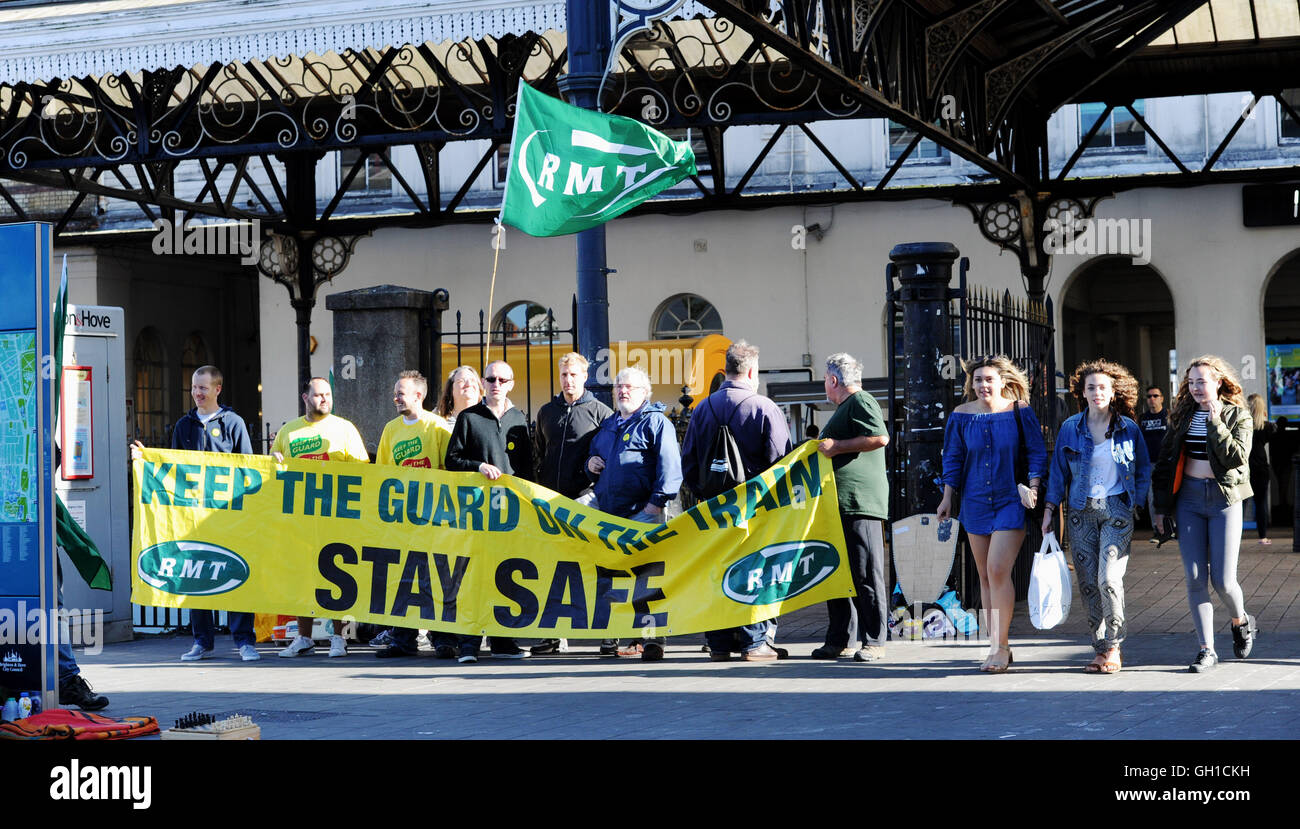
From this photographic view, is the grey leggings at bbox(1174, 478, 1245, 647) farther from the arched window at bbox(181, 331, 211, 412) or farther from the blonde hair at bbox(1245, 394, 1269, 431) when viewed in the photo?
the arched window at bbox(181, 331, 211, 412)

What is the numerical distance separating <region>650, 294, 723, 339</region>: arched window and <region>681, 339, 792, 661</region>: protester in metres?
14.8

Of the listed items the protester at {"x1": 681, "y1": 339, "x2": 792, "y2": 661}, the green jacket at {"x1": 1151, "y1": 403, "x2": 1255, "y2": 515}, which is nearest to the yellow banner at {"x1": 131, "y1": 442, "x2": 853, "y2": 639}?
the protester at {"x1": 681, "y1": 339, "x2": 792, "y2": 661}

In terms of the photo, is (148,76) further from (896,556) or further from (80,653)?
(896,556)

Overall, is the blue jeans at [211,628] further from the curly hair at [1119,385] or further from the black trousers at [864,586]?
the curly hair at [1119,385]

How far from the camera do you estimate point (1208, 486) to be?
30.3 feet

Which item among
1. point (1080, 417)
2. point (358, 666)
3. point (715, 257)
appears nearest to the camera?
point (1080, 417)

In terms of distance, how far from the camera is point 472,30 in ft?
43.9

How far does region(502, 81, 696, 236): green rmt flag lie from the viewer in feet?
32.1

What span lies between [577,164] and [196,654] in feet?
14.0

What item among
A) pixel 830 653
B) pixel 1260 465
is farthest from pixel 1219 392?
pixel 1260 465

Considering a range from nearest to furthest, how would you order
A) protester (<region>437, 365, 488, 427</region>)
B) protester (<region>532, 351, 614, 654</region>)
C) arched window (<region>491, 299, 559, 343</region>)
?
1. protester (<region>532, 351, 614, 654</region>)
2. protester (<region>437, 365, 488, 427</region>)
3. arched window (<region>491, 299, 559, 343</region>)

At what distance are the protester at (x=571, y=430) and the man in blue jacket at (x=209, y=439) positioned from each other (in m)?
2.15
